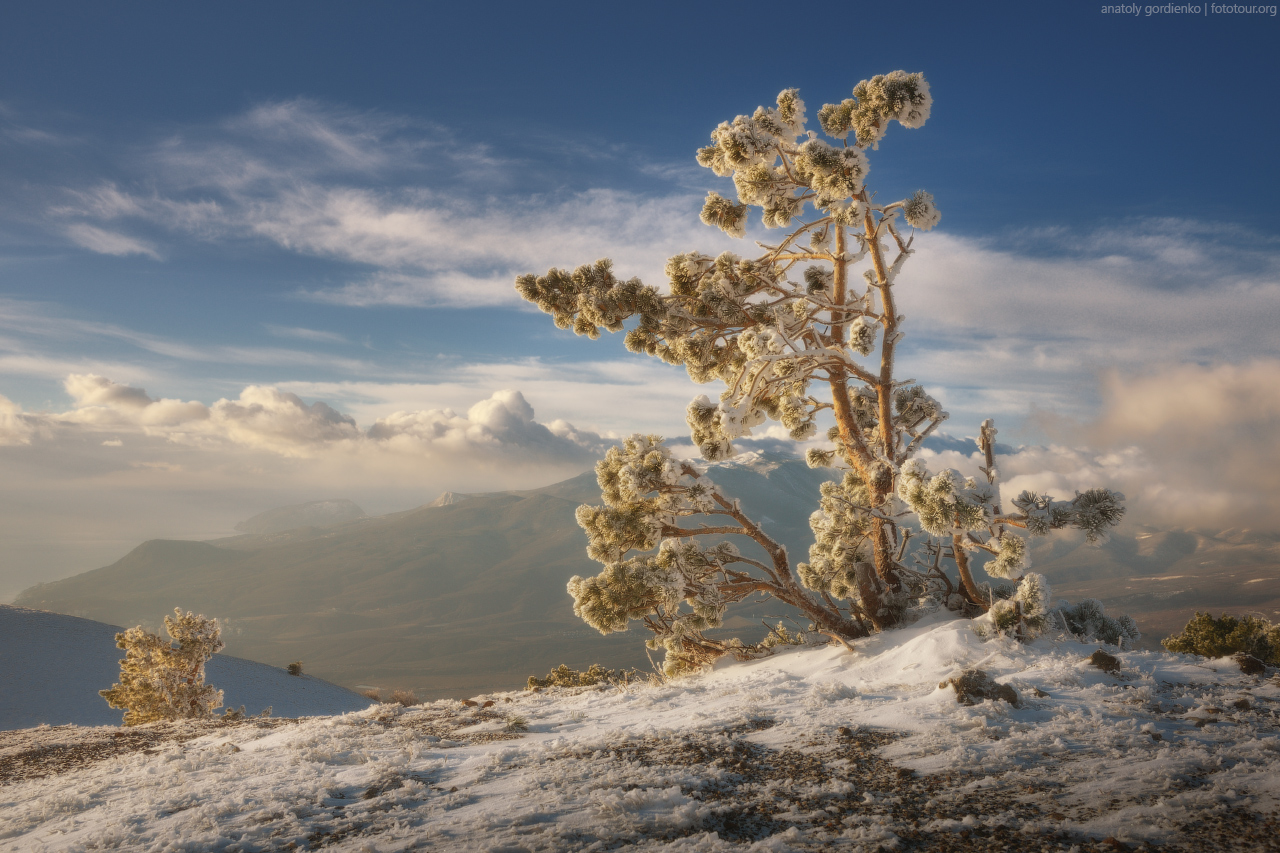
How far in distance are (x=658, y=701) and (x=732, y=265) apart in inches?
289

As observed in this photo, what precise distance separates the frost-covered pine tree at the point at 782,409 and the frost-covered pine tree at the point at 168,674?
47.4 ft

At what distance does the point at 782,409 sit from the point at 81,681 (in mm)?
45942

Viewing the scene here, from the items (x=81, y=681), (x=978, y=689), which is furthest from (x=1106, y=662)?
(x=81, y=681)

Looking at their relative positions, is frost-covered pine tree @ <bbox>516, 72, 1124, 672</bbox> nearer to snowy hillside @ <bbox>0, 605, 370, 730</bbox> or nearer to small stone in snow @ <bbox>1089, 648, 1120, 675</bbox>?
small stone in snow @ <bbox>1089, 648, 1120, 675</bbox>

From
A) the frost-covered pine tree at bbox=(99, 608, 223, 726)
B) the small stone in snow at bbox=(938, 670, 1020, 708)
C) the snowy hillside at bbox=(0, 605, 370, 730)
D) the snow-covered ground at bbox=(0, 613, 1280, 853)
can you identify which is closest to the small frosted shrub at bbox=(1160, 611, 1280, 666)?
the snow-covered ground at bbox=(0, 613, 1280, 853)

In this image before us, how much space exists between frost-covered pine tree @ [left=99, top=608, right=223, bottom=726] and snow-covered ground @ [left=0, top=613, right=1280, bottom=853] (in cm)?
1278

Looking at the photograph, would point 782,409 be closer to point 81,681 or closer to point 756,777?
point 756,777

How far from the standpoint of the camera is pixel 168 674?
1802 centimetres

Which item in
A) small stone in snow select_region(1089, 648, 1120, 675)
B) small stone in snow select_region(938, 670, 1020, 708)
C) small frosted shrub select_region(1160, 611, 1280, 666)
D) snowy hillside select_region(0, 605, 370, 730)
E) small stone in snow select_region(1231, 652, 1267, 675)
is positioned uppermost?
small stone in snow select_region(938, 670, 1020, 708)

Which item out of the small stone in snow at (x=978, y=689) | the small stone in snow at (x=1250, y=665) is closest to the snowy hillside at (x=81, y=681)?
the small stone in snow at (x=978, y=689)

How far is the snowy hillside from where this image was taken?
111 ft

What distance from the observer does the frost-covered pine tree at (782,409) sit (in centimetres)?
1002

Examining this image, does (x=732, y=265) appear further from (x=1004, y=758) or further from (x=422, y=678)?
(x=422, y=678)

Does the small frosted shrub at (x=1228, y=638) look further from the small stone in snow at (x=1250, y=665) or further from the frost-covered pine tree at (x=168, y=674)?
the frost-covered pine tree at (x=168, y=674)
